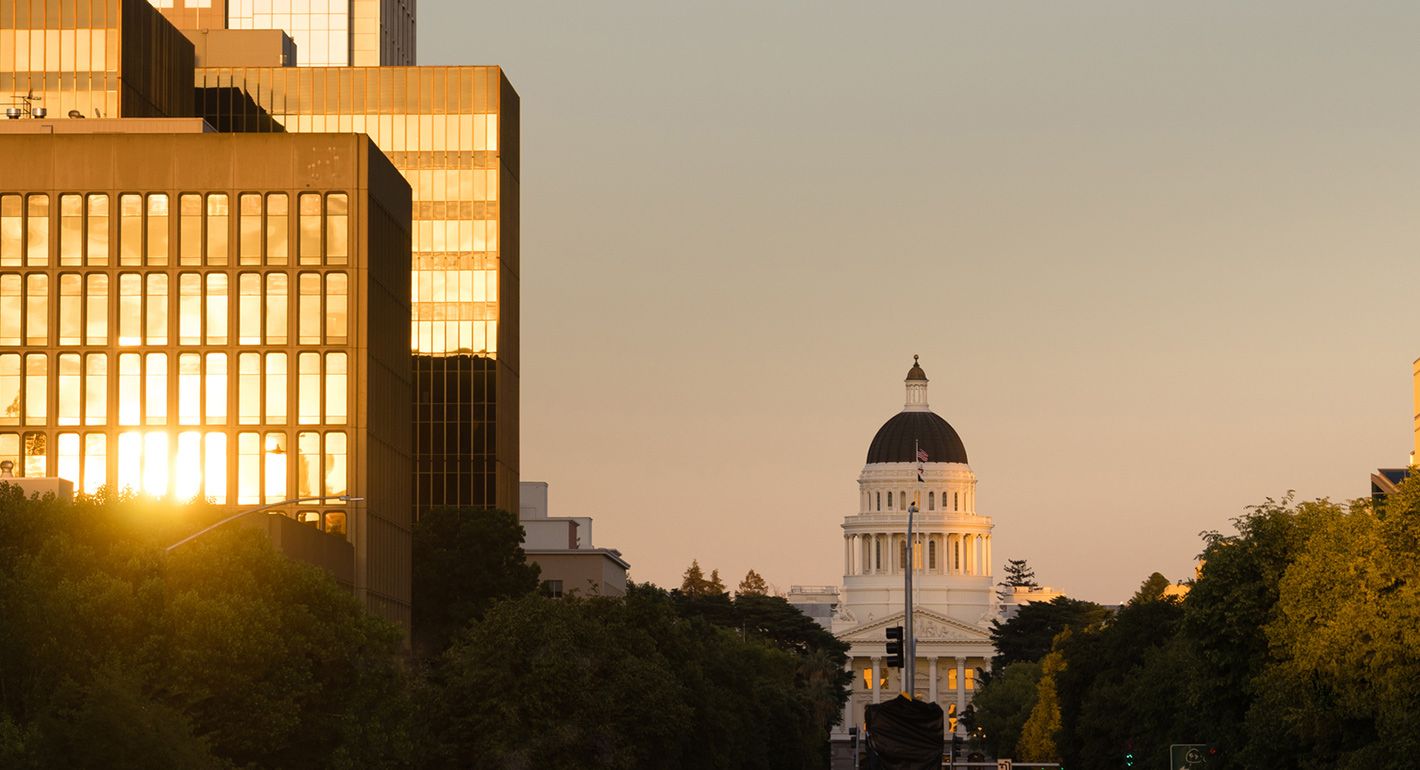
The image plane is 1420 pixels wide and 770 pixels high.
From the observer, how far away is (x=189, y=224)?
353 ft

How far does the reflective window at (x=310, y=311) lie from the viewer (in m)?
109

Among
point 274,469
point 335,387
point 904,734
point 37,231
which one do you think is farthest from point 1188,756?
point 37,231

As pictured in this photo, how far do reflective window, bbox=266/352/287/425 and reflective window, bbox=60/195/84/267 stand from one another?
329 inches

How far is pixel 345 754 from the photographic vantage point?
70.4 metres

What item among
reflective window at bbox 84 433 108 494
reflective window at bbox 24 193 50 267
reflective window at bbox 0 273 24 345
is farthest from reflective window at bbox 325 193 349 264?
reflective window at bbox 0 273 24 345

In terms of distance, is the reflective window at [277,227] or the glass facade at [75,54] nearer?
the reflective window at [277,227]

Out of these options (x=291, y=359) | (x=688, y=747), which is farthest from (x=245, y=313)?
(x=688, y=747)

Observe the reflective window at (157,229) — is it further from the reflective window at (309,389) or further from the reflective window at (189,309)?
the reflective window at (309,389)

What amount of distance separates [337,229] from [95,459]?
42.7ft

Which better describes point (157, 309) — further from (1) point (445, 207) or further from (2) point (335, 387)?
(1) point (445, 207)

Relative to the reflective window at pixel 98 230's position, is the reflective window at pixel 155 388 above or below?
below

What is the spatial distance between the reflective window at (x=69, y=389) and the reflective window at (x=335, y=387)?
9.52m

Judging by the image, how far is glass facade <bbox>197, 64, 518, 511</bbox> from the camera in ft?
506

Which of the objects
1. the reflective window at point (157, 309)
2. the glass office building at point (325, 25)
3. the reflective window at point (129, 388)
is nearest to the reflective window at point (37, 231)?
the reflective window at point (157, 309)
